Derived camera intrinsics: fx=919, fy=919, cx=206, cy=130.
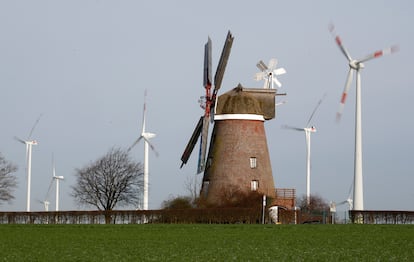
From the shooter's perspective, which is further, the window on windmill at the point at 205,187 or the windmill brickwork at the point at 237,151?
the window on windmill at the point at 205,187

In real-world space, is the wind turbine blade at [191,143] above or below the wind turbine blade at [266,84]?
below

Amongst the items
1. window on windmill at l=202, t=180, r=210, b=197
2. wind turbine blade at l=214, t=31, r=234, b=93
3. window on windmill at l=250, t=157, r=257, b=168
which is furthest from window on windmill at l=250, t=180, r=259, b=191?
wind turbine blade at l=214, t=31, r=234, b=93

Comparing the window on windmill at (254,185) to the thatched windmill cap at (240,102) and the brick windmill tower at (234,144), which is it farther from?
the thatched windmill cap at (240,102)

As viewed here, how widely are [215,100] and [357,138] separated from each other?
1320cm

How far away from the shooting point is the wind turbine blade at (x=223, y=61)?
63.1m

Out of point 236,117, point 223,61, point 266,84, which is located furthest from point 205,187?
point 266,84

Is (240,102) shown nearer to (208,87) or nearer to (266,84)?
(208,87)

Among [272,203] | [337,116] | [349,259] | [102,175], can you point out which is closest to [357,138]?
[337,116]

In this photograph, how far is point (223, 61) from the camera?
63781 mm

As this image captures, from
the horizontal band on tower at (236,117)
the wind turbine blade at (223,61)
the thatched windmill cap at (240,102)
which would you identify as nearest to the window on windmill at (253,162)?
the horizontal band on tower at (236,117)

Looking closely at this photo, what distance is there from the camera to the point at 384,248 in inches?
1030

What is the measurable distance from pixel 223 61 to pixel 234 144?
5826mm

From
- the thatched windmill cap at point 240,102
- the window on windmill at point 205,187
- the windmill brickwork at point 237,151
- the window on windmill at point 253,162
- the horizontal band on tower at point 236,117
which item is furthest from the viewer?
the window on windmill at point 205,187

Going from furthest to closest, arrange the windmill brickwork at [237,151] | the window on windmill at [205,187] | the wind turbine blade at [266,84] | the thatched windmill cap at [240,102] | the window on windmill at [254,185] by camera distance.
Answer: the wind turbine blade at [266,84]
the window on windmill at [205,187]
the thatched windmill cap at [240,102]
the window on windmill at [254,185]
the windmill brickwork at [237,151]
